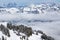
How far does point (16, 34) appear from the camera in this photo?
83.2 m

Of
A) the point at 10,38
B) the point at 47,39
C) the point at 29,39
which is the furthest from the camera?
the point at 47,39

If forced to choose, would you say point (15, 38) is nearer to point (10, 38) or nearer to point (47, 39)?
point (10, 38)

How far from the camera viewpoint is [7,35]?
77938 millimetres

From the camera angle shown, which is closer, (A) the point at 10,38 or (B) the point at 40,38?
(A) the point at 10,38

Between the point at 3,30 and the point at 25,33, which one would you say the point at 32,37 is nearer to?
the point at 25,33

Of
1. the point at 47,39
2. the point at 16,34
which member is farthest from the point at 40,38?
the point at 16,34

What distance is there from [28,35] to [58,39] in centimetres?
1232

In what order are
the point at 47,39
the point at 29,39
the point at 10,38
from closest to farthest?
the point at 10,38 < the point at 29,39 < the point at 47,39

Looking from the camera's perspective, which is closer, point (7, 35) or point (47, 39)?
point (7, 35)

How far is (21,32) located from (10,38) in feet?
43.0

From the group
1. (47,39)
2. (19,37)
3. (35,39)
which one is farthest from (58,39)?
(19,37)

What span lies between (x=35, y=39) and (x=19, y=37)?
21.4ft

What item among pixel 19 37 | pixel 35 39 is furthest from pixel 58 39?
pixel 19 37

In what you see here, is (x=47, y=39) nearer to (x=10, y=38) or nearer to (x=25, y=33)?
(x=25, y=33)
